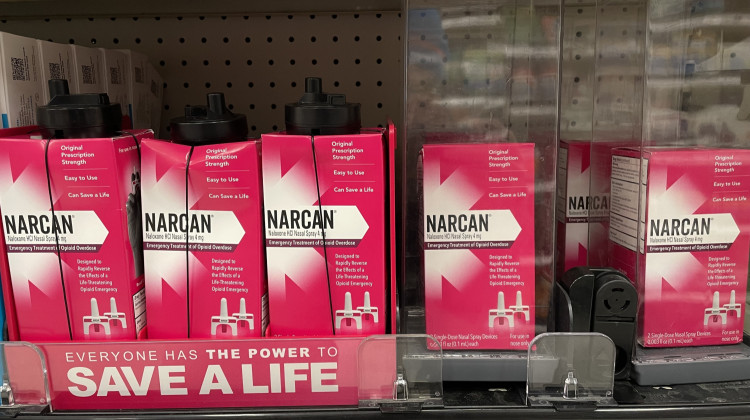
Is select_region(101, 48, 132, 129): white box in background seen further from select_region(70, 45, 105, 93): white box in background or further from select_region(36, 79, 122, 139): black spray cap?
select_region(36, 79, 122, 139): black spray cap

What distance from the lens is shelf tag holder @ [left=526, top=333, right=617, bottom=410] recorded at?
659mm

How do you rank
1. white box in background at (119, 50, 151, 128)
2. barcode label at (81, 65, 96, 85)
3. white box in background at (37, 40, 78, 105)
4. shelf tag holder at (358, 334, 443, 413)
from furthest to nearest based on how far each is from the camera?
1. white box in background at (119, 50, 151, 128)
2. barcode label at (81, 65, 96, 85)
3. white box in background at (37, 40, 78, 105)
4. shelf tag holder at (358, 334, 443, 413)

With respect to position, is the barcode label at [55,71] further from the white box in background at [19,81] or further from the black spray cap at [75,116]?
the black spray cap at [75,116]

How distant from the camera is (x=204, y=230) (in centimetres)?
67

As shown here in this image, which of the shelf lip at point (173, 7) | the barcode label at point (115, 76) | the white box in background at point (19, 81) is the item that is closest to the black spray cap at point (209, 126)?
the white box in background at point (19, 81)

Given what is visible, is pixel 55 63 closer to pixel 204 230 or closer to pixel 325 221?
pixel 204 230

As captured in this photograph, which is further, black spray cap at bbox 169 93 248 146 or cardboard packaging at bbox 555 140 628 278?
cardboard packaging at bbox 555 140 628 278

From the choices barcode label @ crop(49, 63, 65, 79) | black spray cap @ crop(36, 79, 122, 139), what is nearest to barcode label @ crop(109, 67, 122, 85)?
barcode label @ crop(49, 63, 65, 79)

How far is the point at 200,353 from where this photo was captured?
656 mm

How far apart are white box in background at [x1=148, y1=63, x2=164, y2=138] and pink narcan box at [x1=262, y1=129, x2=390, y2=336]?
548 mm

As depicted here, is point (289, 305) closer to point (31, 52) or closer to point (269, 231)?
point (269, 231)

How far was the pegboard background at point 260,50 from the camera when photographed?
1104 millimetres

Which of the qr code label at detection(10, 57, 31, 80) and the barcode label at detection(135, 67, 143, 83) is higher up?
the barcode label at detection(135, 67, 143, 83)

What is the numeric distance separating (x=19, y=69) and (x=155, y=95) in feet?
1.23
